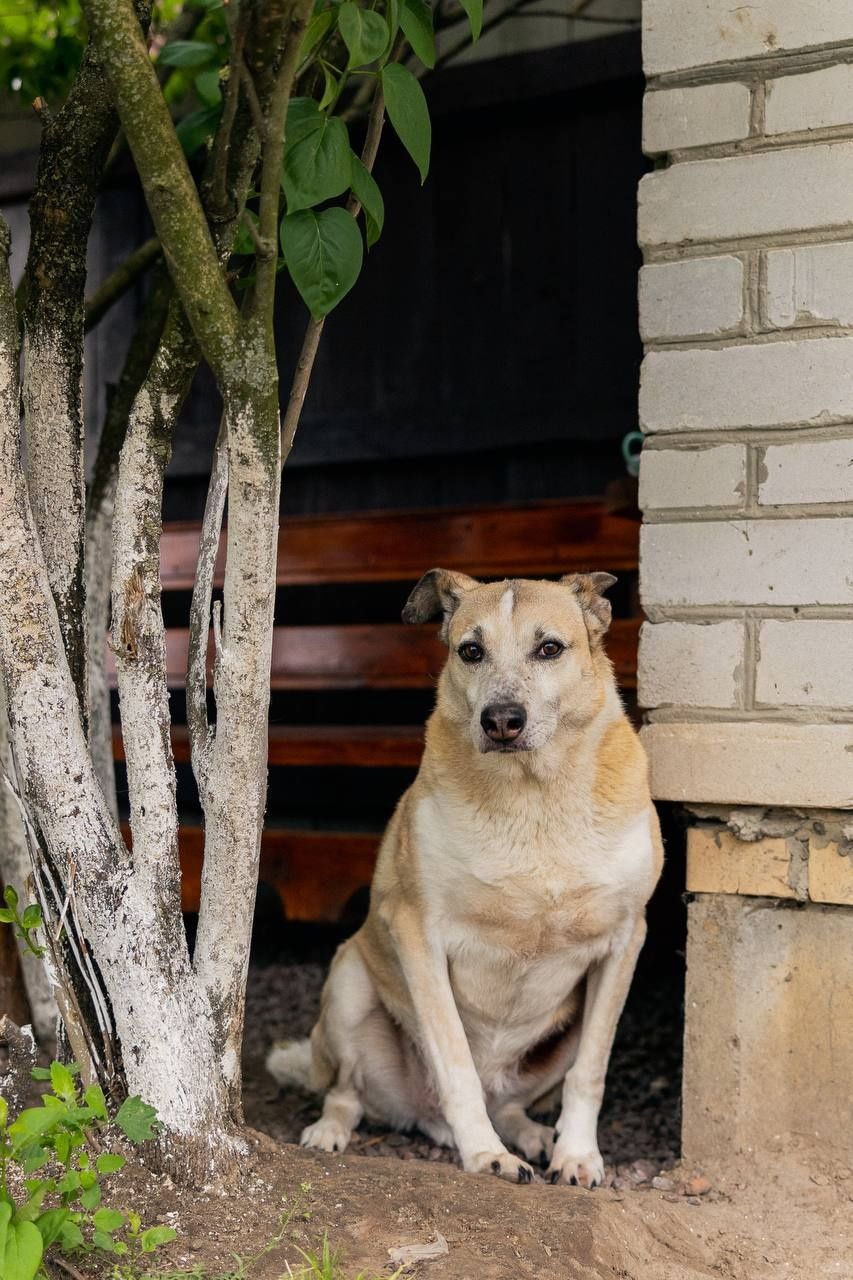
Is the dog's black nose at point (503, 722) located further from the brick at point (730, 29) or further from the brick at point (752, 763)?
the brick at point (730, 29)

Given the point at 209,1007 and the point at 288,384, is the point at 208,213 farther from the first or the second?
the point at 288,384

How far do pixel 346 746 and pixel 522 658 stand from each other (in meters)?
1.74

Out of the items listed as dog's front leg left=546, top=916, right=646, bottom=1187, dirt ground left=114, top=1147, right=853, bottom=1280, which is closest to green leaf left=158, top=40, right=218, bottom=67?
dog's front leg left=546, top=916, right=646, bottom=1187

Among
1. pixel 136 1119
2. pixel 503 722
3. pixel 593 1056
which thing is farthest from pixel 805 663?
pixel 136 1119

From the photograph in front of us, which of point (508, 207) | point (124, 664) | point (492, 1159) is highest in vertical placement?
point (508, 207)

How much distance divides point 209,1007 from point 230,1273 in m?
0.54

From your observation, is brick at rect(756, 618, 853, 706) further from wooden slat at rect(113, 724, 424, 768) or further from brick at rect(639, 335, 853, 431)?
wooden slat at rect(113, 724, 424, 768)

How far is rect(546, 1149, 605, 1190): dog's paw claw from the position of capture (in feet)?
9.53

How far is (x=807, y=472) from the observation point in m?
2.99

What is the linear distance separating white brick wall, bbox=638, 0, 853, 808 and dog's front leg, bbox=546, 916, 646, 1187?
16.8 inches

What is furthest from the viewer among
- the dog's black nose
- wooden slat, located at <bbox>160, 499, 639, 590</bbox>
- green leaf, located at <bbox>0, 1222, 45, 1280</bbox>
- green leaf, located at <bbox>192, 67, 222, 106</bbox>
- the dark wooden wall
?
the dark wooden wall

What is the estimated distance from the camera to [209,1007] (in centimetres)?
250

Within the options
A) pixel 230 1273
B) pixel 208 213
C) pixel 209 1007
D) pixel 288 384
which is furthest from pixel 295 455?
pixel 230 1273

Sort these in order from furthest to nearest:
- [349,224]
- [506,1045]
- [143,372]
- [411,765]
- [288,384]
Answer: [288,384], [411,765], [143,372], [506,1045], [349,224]
